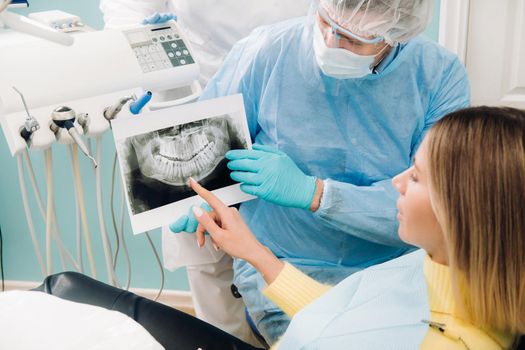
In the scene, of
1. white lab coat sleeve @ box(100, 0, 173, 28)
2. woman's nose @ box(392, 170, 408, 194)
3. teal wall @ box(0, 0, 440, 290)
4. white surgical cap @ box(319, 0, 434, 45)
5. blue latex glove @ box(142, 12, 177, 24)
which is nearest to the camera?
woman's nose @ box(392, 170, 408, 194)

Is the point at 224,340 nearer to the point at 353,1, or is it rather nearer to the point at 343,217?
the point at 343,217

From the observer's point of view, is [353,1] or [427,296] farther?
[353,1]

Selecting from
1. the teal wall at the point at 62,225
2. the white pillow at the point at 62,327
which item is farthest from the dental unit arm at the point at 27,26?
the teal wall at the point at 62,225

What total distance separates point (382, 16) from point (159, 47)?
0.60 meters

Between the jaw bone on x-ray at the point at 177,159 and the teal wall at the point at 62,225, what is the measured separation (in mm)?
1002

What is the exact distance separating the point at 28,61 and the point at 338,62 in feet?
2.31

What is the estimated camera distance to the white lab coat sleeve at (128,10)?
1.75m

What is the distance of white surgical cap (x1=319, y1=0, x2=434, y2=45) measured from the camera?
1.13m

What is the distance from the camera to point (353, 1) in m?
1.12

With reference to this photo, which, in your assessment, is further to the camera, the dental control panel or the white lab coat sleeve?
the white lab coat sleeve

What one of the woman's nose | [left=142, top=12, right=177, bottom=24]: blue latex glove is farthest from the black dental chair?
[left=142, top=12, right=177, bottom=24]: blue latex glove

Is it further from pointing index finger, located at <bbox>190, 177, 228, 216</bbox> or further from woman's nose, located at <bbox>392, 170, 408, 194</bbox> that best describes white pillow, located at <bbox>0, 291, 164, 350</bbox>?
woman's nose, located at <bbox>392, 170, 408, 194</bbox>

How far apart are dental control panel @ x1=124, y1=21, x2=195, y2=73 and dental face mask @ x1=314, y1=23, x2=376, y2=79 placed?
1.30 ft

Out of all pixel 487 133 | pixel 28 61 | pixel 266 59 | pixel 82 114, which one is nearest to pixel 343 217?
pixel 266 59
